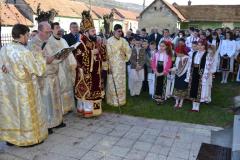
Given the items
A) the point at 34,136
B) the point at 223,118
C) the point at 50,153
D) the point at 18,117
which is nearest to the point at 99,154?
the point at 50,153

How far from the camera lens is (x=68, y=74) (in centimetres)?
661

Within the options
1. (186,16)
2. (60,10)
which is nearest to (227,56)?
(60,10)

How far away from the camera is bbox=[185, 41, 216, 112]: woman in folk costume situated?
6.96 m

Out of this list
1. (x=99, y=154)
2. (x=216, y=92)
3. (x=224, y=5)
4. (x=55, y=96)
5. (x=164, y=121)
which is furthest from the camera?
(x=224, y=5)

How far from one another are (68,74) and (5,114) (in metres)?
2.03

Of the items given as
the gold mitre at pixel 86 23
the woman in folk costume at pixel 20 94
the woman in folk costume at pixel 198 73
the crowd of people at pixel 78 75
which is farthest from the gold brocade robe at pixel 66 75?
the woman in folk costume at pixel 198 73

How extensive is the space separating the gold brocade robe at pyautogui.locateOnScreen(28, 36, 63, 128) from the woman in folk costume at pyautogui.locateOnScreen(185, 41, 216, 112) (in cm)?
320

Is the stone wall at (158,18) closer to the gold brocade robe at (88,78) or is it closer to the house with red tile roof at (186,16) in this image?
the house with red tile roof at (186,16)

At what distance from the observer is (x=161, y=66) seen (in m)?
7.56

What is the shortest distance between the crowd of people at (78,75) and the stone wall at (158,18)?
3093 cm

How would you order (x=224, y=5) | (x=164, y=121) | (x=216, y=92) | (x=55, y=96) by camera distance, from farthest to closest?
1. (x=224, y=5)
2. (x=216, y=92)
3. (x=164, y=121)
4. (x=55, y=96)

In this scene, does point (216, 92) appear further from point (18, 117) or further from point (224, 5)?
point (224, 5)

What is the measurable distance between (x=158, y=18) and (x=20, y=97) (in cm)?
3649

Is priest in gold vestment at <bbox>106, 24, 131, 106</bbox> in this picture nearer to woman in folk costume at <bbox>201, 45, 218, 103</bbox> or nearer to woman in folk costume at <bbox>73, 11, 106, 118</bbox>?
woman in folk costume at <bbox>73, 11, 106, 118</bbox>
